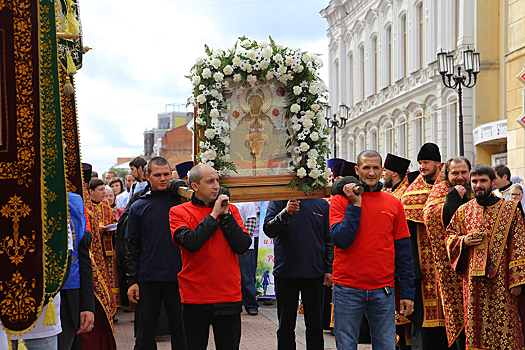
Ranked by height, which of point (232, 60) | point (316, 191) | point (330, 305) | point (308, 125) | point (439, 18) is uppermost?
point (439, 18)

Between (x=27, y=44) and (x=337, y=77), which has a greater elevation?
(x=337, y=77)

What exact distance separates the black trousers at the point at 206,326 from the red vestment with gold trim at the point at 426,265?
2.80 m

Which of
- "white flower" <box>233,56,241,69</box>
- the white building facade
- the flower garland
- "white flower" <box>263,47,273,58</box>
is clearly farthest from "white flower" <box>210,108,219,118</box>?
the white building facade

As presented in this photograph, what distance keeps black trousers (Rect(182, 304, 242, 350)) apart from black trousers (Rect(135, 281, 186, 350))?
1319mm

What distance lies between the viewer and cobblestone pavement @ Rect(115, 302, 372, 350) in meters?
8.00

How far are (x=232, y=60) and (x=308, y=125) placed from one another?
36.2 inches

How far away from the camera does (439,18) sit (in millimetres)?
25359

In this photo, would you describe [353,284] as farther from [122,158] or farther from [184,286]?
[122,158]

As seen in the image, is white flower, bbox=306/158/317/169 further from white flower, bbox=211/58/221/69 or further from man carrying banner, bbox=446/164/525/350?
man carrying banner, bbox=446/164/525/350

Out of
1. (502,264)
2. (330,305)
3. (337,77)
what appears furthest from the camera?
(337,77)

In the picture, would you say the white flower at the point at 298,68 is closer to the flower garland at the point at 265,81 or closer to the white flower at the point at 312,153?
the flower garland at the point at 265,81

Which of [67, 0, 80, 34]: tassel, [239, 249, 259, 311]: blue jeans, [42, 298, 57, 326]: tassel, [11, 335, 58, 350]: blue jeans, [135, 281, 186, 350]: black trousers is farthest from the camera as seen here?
[239, 249, 259, 311]: blue jeans

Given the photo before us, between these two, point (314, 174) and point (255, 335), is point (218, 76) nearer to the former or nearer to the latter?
point (314, 174)

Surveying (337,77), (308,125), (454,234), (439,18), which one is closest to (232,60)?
(308,125)
